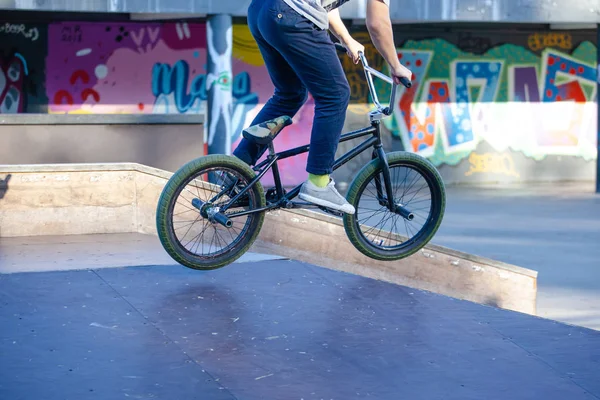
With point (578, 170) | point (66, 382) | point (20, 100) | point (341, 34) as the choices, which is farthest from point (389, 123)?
point (66, 382)

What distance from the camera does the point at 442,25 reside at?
2052 cm

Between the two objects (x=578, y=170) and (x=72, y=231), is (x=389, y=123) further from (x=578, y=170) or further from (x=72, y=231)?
(x=72, y=231)

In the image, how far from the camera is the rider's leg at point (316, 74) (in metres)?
4.91

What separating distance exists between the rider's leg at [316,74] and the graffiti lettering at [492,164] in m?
16.3

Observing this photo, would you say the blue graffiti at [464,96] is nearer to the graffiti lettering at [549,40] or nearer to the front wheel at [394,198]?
the graffiti lettering at [549,40]

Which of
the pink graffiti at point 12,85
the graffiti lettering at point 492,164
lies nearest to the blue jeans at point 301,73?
the pink graffiti at point 12,85

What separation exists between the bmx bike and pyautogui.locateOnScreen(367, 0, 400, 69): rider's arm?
0.43 feet

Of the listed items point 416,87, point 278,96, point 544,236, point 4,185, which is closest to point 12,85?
point 416,87

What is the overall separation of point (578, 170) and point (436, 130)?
3863 mm

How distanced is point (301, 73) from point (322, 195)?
682 millimetres

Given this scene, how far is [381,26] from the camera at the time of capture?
5152 millimetres

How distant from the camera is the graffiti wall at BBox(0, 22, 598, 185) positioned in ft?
58.0

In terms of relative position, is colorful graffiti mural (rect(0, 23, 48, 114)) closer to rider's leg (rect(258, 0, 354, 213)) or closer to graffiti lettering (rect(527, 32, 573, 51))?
graffiti lettering (rect(527, 32, 573, 51))

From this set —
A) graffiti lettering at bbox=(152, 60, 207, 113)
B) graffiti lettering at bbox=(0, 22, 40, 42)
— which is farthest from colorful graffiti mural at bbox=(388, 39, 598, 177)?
graffiti lettering at bbox=(0, 22, 40, 42)
